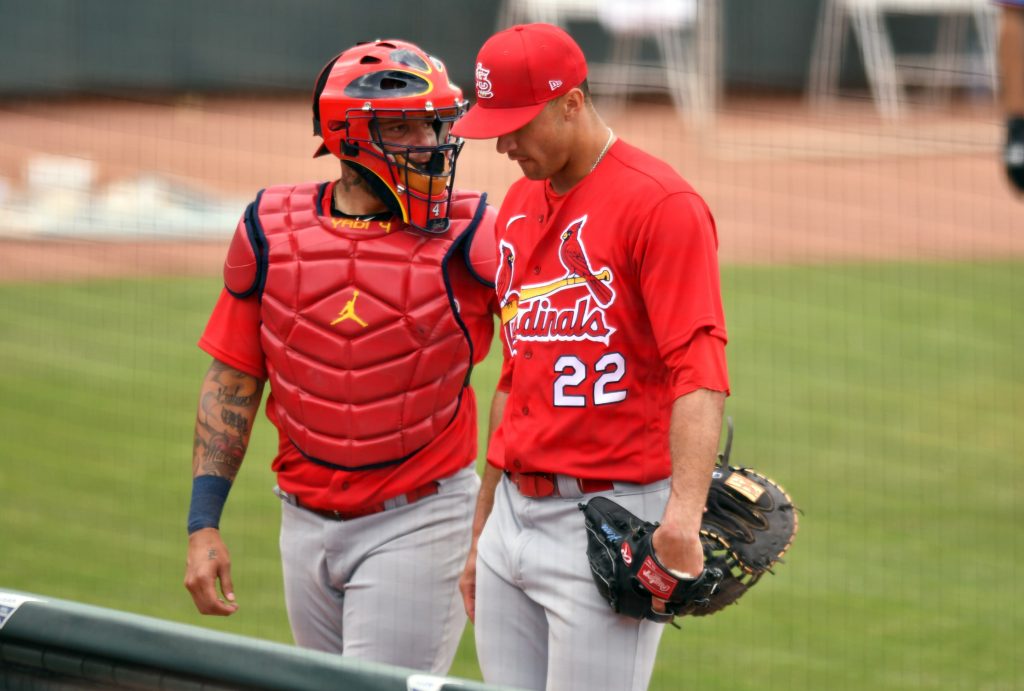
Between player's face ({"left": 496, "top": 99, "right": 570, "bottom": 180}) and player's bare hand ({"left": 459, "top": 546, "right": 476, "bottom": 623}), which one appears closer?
player's face ({"left": 496, "top": 99, "right": 570, "bottom": 180})

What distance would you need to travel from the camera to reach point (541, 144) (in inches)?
102

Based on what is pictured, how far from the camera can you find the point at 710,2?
17.0m

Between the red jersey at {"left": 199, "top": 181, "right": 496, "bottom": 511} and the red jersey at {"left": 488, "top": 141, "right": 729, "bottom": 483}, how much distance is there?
0.40 metres

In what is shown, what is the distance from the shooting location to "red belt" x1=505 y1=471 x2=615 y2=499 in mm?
2623

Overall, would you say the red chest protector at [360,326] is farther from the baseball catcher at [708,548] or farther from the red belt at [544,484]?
the baseball catcher at [708,548]

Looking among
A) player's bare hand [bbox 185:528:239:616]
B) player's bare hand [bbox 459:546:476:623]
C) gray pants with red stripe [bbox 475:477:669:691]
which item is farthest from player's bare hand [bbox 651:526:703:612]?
player's bare hand [bbox 185:528:239:616]

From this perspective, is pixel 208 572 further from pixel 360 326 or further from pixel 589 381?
pixel 589 381

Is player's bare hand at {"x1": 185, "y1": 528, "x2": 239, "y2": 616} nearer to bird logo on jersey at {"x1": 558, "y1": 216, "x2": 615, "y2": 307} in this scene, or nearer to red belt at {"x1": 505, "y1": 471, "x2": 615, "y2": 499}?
red belt at {"x1": 505, "y1": 471, "x2": 615, "y2": 499}

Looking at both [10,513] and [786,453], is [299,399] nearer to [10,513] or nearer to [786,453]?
[10,513]

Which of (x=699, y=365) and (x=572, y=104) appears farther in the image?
(x=572, y=104)

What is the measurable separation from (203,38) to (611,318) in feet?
45.8

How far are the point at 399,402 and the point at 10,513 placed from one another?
142 inches

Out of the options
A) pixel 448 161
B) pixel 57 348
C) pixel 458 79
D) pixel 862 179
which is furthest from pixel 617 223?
pixel 458 79

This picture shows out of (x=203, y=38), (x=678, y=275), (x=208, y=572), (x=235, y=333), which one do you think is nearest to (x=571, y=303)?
(x=678, y=275)
